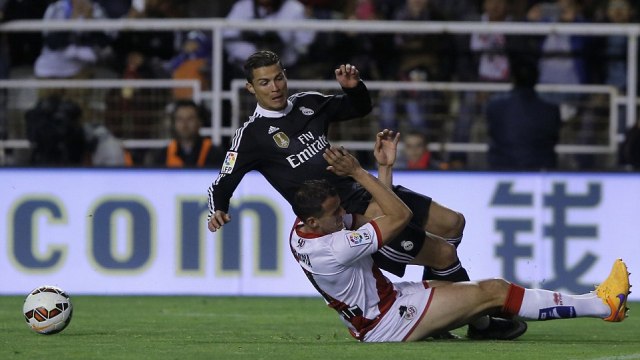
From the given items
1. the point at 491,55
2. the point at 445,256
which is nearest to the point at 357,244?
the point at 445,256

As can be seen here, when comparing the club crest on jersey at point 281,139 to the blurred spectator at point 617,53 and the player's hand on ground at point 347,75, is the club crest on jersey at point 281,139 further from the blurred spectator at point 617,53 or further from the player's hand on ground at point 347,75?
the blurred spectator at point 617,53

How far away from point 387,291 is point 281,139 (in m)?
1.50

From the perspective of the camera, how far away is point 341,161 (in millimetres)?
9148

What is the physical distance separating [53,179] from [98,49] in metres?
2.41

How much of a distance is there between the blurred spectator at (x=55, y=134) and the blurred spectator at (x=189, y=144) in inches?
45.0

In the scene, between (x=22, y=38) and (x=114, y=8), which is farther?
(x=114, y=8)

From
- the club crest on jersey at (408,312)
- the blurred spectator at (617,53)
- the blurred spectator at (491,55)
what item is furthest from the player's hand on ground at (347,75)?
the blurred spectator at (617,53)

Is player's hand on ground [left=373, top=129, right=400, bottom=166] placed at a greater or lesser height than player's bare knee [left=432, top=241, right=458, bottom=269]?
greater

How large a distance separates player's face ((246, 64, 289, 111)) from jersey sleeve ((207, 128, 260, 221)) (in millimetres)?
311

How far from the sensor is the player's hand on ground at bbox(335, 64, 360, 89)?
10.2 m

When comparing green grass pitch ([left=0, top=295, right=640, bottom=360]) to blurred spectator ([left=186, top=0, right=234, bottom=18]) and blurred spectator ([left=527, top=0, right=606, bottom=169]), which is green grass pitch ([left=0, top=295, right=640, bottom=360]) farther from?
blurred spectator ([left=186, top=0, right=234, bottom=18])

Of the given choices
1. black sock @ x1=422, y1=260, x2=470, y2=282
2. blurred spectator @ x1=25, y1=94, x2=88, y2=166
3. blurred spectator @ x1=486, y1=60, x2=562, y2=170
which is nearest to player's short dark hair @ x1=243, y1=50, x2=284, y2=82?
black sock @ x1=422, y1=260, x2=470, y2=282

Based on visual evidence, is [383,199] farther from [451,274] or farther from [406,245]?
[451,274]

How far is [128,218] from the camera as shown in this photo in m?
14.9
